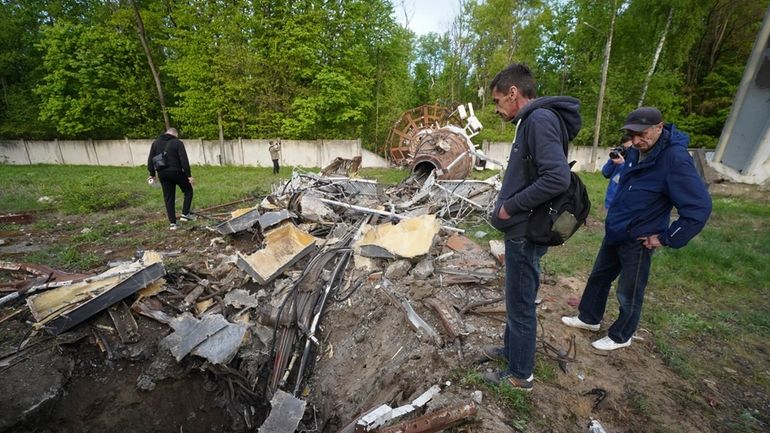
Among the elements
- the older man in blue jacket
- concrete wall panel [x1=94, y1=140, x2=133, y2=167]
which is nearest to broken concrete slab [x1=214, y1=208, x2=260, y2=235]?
the older man in blue jacket

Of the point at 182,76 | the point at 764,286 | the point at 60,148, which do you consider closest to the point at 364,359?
the point at 764,286

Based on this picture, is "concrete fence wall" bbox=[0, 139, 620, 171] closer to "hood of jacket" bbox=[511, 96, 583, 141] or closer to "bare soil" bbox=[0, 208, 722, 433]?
"bare soil" bbox=[0, 208, 722, 433]

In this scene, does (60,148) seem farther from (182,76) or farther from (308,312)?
(308,312)

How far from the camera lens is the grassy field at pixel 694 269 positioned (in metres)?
2.78

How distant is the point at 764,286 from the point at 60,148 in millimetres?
29812

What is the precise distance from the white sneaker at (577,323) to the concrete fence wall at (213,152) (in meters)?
15.6

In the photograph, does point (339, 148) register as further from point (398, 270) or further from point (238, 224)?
point (398, 270)

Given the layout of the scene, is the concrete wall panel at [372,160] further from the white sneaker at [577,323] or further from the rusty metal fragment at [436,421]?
the rusty metal fragment at [436,421]

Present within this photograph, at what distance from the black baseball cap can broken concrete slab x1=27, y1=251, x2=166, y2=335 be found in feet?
16.7

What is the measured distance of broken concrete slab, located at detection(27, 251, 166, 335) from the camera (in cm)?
322

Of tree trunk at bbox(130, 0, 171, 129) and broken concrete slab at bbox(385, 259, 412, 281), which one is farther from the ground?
tree trunk at bbox(130, 0, 171, 129)

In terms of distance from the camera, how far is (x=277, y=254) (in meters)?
4.63

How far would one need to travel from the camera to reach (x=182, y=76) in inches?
674

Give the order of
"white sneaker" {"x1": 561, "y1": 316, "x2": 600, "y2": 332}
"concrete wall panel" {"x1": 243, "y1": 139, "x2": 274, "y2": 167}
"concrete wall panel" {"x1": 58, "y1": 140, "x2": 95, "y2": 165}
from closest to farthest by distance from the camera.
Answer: "white sneaker" {"x1": 561, "y1": 316, "x2": 600, "y2": 332}, "concrete wall panel" {"x1": 243, "y1": 139, "x2": 274, "y2": 167}, "concrete wall panel" {"x1": 58, "y1": 140, "x2": 95, "y2": 165}
